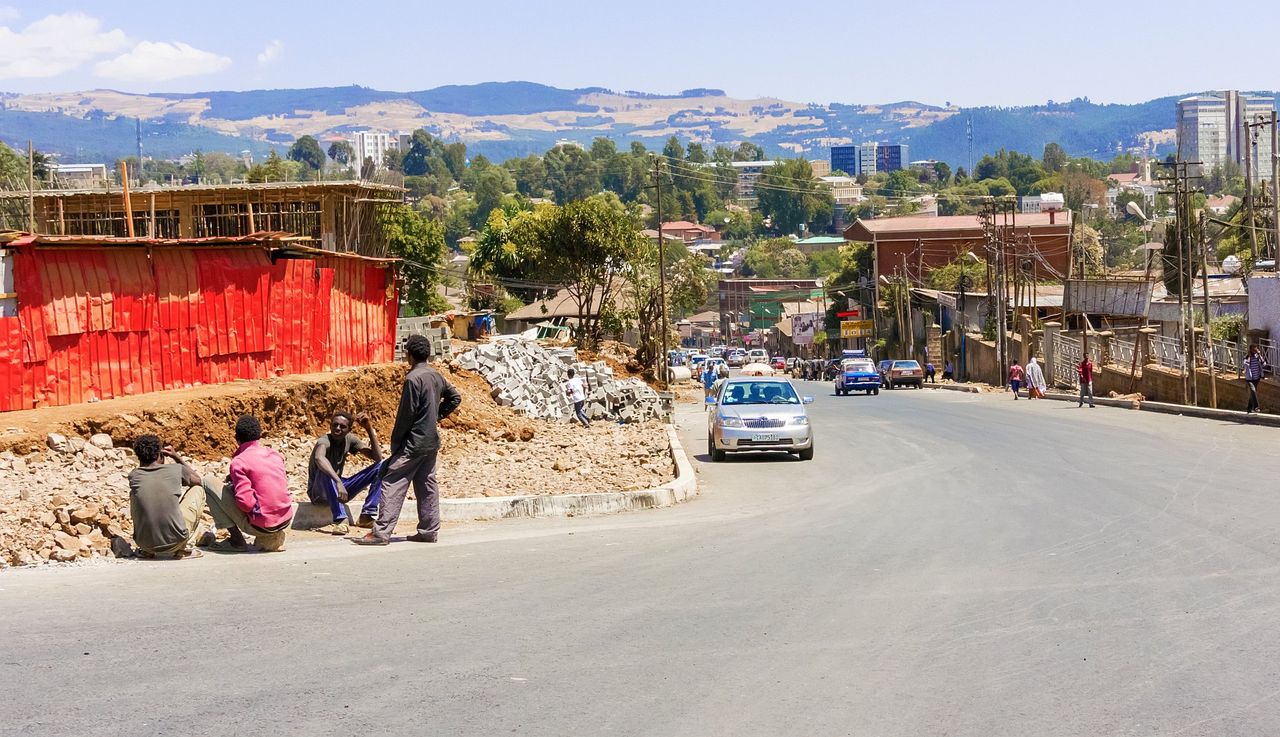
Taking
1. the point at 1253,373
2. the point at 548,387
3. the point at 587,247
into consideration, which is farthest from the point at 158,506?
the point at 587,247

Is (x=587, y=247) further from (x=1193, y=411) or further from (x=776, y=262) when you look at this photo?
(x=776, y=262)

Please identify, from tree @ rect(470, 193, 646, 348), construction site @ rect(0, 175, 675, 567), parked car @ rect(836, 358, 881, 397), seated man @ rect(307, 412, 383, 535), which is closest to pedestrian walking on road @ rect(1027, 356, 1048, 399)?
parked car @ rect(836, 358, 881, 397)

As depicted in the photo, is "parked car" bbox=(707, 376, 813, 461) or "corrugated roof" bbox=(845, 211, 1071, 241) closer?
"parked car" bbox=(707, 376, 813, 461)

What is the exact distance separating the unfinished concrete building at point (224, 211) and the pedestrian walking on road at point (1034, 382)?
78.2 ft

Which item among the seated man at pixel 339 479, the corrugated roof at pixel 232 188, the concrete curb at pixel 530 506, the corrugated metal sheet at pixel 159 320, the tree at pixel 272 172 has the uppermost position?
the tree at pixel 272 172

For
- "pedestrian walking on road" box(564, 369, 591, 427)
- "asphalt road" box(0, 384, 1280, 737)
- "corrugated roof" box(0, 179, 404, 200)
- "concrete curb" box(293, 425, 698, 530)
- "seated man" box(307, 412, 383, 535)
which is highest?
"corrugated roof" box(0, 179, 404, 200)

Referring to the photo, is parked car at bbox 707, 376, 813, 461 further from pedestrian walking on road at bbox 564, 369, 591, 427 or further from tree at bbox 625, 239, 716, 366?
tree at bbox 625, 239, 716, 366

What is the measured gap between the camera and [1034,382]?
47844mm

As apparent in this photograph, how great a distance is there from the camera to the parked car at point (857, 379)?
58.8 m

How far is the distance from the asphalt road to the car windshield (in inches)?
379

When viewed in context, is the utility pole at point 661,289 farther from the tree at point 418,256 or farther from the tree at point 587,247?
the tree at point 418,256

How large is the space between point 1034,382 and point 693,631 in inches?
1642

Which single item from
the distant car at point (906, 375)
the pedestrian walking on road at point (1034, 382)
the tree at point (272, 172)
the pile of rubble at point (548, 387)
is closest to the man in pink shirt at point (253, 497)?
the pile of rubble at point (548, 387)

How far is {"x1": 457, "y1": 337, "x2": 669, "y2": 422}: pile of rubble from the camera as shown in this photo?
3394 cm
